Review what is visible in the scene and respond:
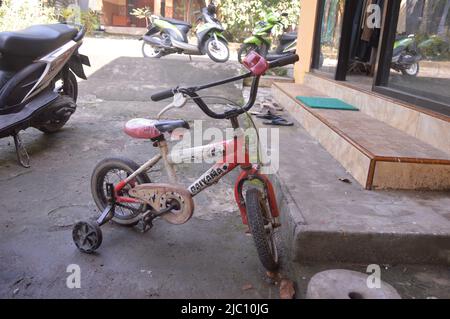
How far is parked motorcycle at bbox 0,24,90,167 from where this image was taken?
3.60m

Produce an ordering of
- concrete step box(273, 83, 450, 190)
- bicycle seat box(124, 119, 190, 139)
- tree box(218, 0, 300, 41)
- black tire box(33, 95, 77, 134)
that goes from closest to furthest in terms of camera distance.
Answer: bicycle seat box(124, 119, 190, 139) < concrete step box(273, 83, 450, 190) < black tire box(33, 95, 77, 134) < tree box(218, 0, 300, 41)

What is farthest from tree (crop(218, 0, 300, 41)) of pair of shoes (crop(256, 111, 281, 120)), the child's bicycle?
the child's bicycle

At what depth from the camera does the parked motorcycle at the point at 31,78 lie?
3.60 meters

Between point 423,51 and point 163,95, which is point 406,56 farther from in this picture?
point 163,95

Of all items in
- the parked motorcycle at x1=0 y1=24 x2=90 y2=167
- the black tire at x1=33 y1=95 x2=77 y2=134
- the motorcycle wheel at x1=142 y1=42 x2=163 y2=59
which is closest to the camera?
the parked motorcycle at x1=0 y1=24 x2=90 y2=167

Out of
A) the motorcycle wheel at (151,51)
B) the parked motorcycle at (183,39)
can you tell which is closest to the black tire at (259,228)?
the parked motorcycle at (183,39)

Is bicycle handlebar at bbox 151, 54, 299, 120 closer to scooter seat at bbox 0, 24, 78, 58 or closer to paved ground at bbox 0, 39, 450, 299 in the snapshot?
Answer: paved ground at bbox 0, 39, 450, 299

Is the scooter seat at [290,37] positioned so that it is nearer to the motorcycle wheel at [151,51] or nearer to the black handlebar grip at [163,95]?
the motorcycle wheel at [151,51]

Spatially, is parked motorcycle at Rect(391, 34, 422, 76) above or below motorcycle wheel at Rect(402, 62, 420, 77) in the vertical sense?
above

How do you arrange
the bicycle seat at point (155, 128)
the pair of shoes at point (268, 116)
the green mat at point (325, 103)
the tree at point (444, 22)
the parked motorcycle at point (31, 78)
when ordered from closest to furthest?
the bicycle seat at point (155, 128) < the tree at point (444, 22) < the parked motorcycle at point (31, 78) < the green mat at point (325, 103) < the pair of shoes at point (268, 116)

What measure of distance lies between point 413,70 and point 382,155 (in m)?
1.49

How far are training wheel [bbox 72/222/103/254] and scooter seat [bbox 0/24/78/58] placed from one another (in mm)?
2190

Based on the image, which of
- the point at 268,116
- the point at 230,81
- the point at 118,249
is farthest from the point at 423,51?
the point at 118,249

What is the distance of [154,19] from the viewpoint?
970 centimetres
